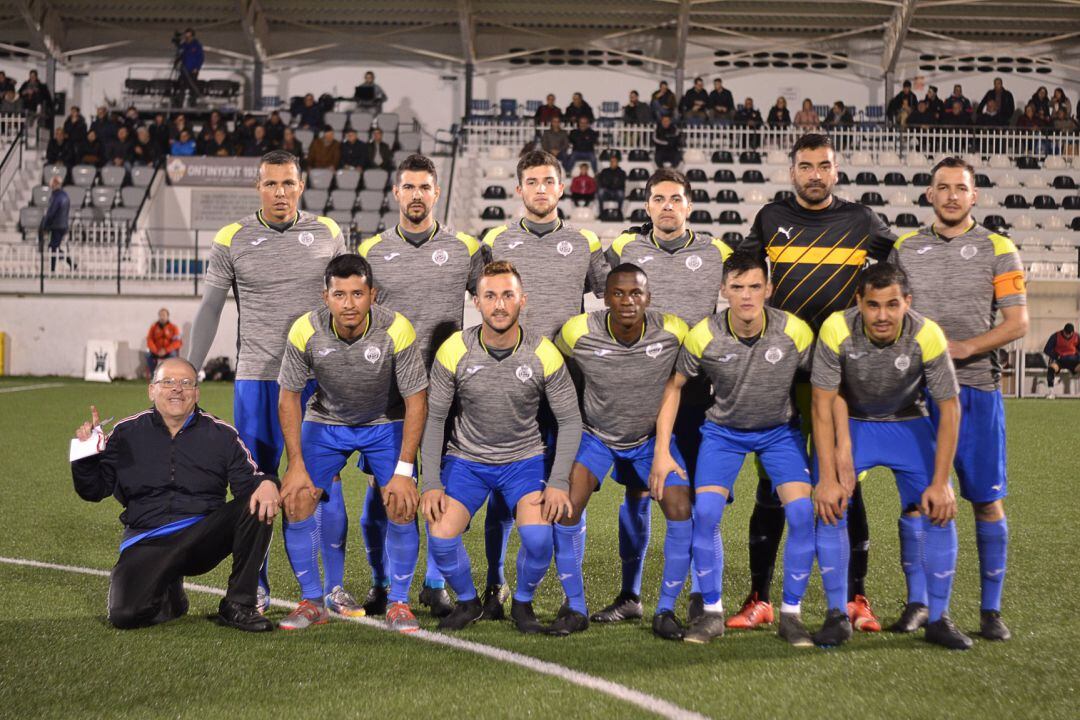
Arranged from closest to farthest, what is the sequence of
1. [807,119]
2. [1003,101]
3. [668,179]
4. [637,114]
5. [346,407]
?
[346,407] < [668,179] < [637,114] < [807,119] < [1003,101]

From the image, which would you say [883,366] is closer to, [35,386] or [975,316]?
[975,316]

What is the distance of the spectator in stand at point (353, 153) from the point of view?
22844 millimetres

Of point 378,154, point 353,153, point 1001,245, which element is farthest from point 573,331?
point 378,154

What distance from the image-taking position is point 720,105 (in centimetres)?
2447

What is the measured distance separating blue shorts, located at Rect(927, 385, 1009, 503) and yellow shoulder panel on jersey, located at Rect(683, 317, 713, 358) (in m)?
0.95

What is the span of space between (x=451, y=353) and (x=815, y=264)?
5.27 ft

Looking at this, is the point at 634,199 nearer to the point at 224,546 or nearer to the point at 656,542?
the point at 656,542

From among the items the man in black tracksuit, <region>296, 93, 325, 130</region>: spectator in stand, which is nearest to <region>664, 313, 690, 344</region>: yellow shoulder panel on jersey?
the man in black tracksuit

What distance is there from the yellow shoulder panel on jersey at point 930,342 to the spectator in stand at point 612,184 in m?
17.1

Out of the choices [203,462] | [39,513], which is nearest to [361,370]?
[203,462]

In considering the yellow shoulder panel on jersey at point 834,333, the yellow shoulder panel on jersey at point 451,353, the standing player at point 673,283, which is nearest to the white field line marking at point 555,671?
the standing player at point 673,283

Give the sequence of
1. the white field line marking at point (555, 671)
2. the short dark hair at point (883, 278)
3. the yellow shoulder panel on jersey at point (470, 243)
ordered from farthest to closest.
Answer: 1. the yellow shoulder panel on jersey at point (470, 243)
2. the short dark hair at point (883, 278)
3. the white field line marking at point (555, 671)

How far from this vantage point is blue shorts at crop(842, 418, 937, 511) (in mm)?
4504

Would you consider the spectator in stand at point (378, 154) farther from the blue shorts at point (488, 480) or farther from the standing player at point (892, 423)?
the standing player at point (892, 423)
